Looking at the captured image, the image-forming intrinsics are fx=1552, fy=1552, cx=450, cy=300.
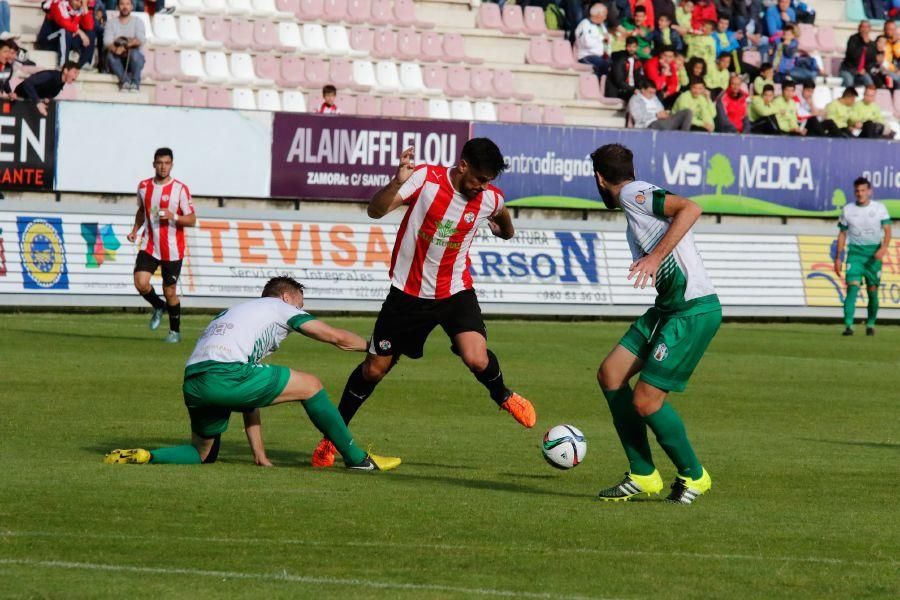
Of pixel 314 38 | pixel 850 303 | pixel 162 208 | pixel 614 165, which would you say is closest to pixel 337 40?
pixel 314 38

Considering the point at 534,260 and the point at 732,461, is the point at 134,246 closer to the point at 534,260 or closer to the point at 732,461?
the point at 534,260

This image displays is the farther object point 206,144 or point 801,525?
point 206,144

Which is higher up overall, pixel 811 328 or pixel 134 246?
pixel 134 246

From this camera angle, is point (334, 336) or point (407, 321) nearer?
point (334, 336)

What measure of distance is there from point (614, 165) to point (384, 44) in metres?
21.4

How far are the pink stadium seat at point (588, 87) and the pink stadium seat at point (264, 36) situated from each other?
6123 mm

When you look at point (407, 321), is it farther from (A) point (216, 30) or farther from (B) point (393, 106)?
(A) point (216, 30)

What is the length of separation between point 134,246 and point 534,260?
645 cm

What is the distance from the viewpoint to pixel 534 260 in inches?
996

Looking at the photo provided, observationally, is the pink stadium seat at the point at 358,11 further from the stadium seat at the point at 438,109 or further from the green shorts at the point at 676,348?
the green shorts at the point at 676,348

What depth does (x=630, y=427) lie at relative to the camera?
9.02m

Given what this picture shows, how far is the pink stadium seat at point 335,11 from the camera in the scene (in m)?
29.7

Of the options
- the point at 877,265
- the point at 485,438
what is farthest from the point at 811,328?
the point at 485,438

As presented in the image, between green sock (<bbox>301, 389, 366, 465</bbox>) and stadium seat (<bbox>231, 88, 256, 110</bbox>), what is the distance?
17914 millimetres
